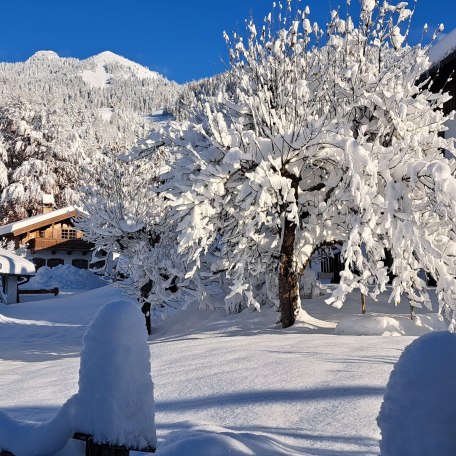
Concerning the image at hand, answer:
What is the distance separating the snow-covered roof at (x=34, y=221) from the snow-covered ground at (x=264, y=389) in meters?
25.3

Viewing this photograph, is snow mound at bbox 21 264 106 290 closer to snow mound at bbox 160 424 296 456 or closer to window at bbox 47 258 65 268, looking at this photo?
window at bbox 47 258 65 268

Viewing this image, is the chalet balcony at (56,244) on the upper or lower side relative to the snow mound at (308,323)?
upper

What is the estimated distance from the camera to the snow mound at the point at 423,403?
1.40 meters

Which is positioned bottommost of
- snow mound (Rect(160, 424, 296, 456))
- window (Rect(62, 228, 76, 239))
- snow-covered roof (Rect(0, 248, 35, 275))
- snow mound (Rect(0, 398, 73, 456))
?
snow mound (Rect(160, 424, 296, 456))

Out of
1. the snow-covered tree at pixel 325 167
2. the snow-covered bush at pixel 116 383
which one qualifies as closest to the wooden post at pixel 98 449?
the snow-covered bush at pixel 116 383

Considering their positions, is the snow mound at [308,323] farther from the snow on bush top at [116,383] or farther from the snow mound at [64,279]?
the snow mound at [64,279]

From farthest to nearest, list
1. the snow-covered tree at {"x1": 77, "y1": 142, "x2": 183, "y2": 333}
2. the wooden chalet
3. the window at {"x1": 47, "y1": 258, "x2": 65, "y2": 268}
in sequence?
the window at {"x1": 47, "y1": 258, "x2": 65, "y2": 268} → the wooden chalet → the snow-covered tree at {"x1": 77, "y1": 142, "x2": 183, "y2": 333}

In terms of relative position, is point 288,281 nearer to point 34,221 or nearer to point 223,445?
point 223,445

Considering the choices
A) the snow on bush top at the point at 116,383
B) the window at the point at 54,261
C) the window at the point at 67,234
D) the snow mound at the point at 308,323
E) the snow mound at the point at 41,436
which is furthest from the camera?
the window at the point at 54,261

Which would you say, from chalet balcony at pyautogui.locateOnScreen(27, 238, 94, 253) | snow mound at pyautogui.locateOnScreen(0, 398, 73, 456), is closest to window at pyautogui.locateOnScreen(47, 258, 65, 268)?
chalet balcony at pyautogui.locateOnScreen(27, 238, 94, 253)

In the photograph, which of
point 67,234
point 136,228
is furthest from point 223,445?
point 67,234

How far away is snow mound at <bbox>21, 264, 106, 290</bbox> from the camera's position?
30.9 meters

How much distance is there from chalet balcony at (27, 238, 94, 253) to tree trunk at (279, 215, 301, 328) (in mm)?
29274

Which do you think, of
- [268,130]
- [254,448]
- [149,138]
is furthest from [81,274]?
[254,448]
